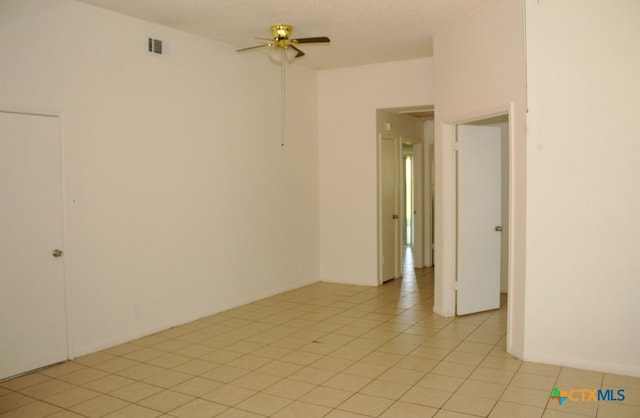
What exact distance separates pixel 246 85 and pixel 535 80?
3573mm

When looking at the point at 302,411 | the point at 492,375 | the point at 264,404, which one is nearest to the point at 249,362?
the point at 264,404

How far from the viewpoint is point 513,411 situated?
3309 mm

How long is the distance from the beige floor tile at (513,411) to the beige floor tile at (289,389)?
1.33 meters

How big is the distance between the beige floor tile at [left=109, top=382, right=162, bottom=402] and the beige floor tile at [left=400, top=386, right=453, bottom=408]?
6.20 feet

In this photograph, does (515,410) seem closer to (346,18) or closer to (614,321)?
(614,321)

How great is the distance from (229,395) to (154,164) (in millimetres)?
2607

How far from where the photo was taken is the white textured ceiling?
4.60 metres

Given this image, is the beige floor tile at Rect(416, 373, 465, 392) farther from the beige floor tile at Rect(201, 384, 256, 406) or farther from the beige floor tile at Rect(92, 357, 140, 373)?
the beige floor tile at Rect(92, 357, 140, 373)

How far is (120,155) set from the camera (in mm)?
4781

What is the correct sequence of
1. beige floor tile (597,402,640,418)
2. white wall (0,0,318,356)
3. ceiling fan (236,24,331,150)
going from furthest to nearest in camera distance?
ceiling fan (236,24,331,150) < white wall (0,0,318,356) < beige floor tile (597,402,640,418)

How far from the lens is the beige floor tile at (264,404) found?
133 inches

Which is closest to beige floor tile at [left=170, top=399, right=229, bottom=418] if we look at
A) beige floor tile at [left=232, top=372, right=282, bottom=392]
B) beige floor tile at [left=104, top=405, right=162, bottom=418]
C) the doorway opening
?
beige floor tile at [left=104, top=405, right=162, bottom=418]

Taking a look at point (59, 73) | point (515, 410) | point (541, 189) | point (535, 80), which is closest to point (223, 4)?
point (59, 73)
